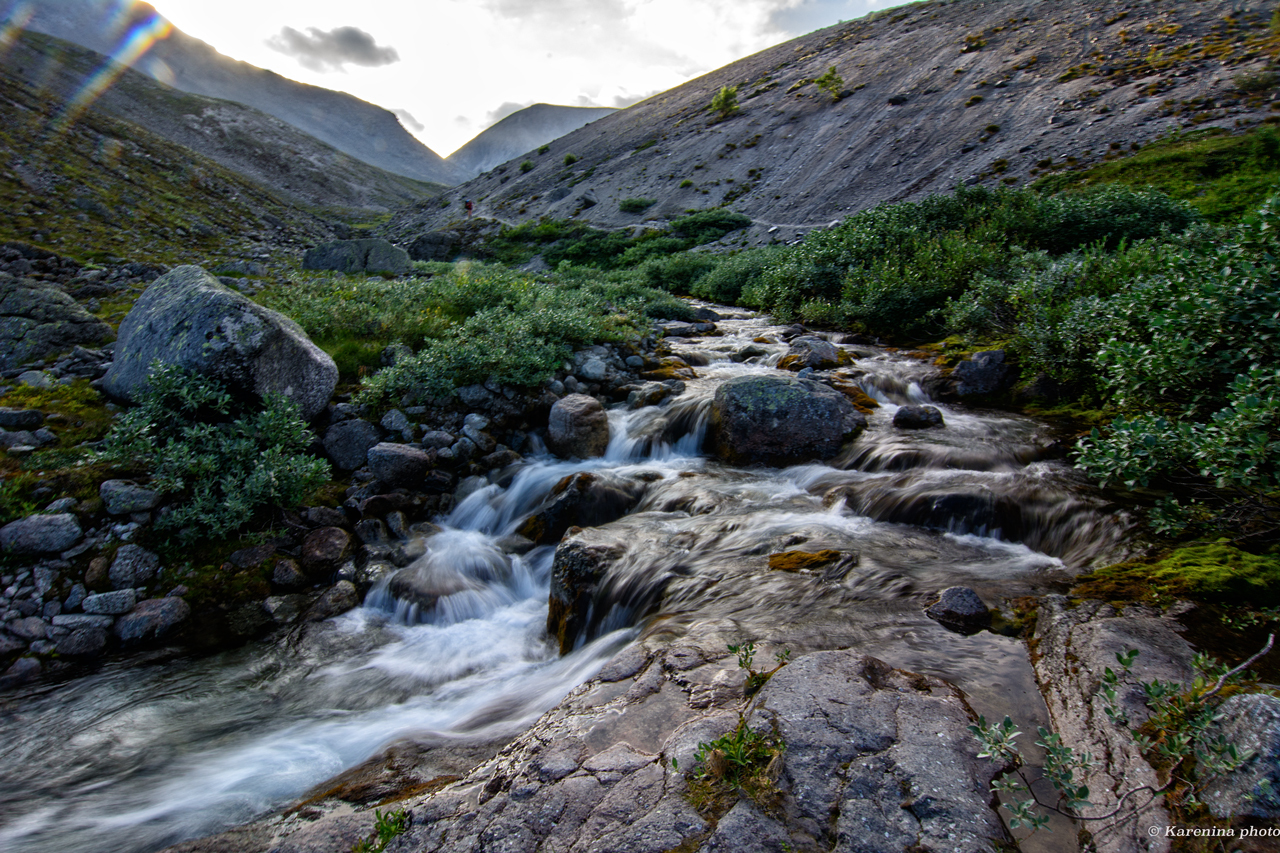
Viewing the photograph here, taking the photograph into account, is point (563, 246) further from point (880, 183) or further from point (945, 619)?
point (945, 619)

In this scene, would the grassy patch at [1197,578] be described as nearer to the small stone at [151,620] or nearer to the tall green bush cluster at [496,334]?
the tall green bush cluster at [496,334]

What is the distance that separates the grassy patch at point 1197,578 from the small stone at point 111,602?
8446mm

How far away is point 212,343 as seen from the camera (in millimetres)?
6922

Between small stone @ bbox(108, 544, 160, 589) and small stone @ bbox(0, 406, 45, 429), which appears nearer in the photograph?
small stone @ bbox(108, 544, 160, 589)

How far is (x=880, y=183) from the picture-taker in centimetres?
3475

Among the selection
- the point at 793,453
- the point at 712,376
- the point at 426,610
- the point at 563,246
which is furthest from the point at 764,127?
the point at 426,610

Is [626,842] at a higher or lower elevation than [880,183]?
lower

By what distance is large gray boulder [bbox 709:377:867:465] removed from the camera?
8.15 metres

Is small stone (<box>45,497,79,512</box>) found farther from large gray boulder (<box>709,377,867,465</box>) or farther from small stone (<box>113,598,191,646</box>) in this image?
large gray boulder (<box>709,377,867,465</box>)

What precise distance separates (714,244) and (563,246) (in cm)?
1246

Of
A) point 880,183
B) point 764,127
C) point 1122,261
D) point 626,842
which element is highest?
point 764,127

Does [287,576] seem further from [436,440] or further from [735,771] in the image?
[735,771]

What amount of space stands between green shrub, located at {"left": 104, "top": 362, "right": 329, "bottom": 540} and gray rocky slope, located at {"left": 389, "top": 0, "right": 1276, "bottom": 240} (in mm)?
31886

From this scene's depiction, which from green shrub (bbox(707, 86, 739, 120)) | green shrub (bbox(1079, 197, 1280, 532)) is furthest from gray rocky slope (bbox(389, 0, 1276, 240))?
green shrub (bbox(1079, 197, 1280, 532))
